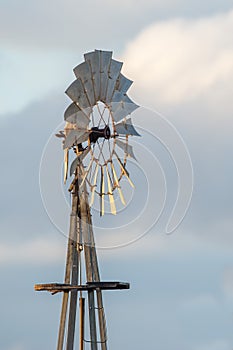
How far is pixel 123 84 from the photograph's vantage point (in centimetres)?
6103

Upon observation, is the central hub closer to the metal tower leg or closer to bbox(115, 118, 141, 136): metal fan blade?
bbox(115, 118, 141, 136): metal fan blade

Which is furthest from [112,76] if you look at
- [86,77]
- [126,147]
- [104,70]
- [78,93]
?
[126,147]

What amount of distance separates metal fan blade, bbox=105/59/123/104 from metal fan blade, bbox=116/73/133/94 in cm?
10

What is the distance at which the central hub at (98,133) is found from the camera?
60.5 m

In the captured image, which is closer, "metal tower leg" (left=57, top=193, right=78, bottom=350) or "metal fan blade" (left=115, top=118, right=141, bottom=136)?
"metal tower leg" (left=57, top=193, right=78, bottom=350)

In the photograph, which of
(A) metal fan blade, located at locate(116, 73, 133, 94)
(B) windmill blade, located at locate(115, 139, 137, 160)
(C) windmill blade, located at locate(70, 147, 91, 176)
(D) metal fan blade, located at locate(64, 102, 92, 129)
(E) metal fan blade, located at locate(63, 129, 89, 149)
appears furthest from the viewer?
(A) metal fan blade, located at locate(116, 73, 133, 94)

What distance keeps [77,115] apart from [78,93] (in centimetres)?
51

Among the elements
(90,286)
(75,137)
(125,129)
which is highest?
(125,129)

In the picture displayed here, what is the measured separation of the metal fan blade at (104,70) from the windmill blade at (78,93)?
1.58ft

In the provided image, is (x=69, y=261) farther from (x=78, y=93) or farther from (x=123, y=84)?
(x=123, y=84)

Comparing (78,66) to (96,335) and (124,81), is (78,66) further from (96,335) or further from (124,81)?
(96,335)

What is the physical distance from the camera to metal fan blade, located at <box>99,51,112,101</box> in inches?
2391

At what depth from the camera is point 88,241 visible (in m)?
60.8

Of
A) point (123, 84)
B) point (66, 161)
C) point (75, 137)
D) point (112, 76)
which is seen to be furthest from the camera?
point (123, 84)
